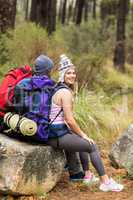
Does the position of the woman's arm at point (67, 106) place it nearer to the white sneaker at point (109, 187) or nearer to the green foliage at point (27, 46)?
the white sneaker at point (109, 187)

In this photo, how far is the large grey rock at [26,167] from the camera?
18.9 ft

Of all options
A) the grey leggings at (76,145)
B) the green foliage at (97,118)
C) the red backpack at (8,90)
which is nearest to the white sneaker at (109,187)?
the grey leggings at (76,145)

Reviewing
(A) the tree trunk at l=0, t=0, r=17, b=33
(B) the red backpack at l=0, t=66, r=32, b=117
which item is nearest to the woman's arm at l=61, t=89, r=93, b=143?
(B) the red backpack at l=0, t=66, r=32, b=117

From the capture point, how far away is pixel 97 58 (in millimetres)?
12258

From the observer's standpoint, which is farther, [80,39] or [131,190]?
[80,39]

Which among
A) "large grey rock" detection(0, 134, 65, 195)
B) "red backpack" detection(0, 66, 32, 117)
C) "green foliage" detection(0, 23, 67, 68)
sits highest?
"red backpack" detection(0, 66, 32, 117)

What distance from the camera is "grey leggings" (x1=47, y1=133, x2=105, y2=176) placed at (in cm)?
611

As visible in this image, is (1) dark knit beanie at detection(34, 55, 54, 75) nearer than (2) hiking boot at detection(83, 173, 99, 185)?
Yes

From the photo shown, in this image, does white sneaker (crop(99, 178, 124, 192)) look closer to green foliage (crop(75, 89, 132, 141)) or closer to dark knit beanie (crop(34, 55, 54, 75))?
dark knit beanie (crop(34, 55, 54, 75))

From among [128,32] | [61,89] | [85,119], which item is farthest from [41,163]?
[128,32]

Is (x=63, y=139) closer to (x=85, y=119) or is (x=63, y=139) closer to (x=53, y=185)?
(x=53, y=185)

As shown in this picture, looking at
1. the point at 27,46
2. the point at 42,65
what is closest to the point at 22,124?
the point at 42,65

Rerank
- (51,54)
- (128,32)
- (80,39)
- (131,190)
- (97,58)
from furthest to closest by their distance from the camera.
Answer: (128,32) < (80,39) < (97,58) < (51,54) < (131,190)

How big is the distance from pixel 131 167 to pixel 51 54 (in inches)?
158
